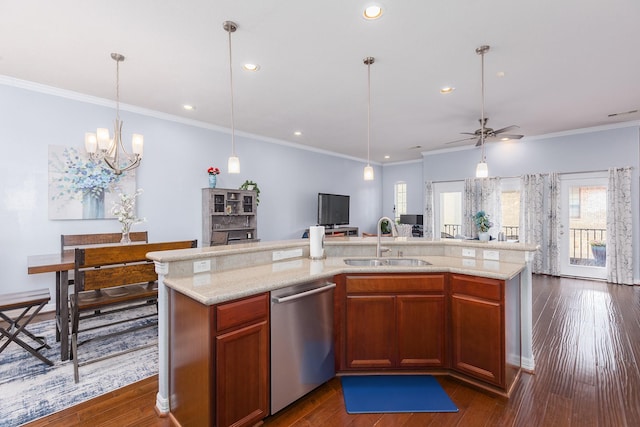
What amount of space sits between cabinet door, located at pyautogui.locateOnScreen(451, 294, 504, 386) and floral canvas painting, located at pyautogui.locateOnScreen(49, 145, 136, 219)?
4.49 meters

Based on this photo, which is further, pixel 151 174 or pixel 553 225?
pixel 553 225

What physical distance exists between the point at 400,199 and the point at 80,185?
24.9 ft

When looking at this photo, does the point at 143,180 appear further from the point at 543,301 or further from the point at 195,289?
the point at 543,301

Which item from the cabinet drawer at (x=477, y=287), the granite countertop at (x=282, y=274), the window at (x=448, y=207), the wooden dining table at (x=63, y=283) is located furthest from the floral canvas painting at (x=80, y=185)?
the window at (x=448, y=207)

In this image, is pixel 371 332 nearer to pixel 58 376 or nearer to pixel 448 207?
pixel 58 376

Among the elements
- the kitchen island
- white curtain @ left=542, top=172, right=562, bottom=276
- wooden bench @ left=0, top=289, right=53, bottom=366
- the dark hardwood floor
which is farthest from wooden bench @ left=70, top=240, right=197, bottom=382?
white curtain @ left=542, top=172, right=562, bottom=276

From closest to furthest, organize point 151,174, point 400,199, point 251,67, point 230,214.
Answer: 1. point 251,67
2. point 151,174
3. point 230,214
4. point 400,199

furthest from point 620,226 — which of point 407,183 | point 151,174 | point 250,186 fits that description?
point 151,174

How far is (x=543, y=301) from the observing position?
14.7ft

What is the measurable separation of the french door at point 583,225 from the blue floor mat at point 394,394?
17.8 ft

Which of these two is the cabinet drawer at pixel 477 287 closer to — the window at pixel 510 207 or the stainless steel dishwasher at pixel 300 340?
the stainless steel dishwasher at pixel 300 340

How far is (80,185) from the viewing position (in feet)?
13.2

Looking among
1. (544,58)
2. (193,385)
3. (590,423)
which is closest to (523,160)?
(544,58)

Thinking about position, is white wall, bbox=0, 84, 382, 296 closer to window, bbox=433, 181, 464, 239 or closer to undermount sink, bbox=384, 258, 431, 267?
window, bbox=433, 181, 464, 239
